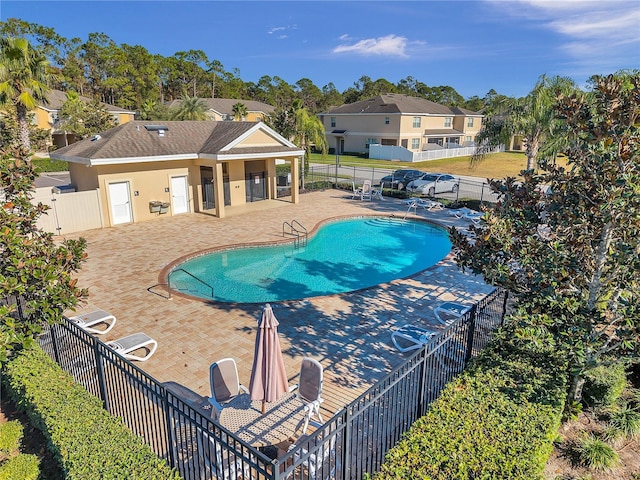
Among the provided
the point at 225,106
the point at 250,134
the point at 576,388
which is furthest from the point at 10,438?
the point at 225,106

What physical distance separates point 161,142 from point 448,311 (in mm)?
17548

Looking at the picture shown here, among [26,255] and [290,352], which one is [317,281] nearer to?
[290,352]

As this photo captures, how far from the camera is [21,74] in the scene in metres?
27.8

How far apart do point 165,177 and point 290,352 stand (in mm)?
15762

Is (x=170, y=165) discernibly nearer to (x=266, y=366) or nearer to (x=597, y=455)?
(x=266, y=366)

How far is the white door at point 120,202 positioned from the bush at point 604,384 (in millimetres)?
19991

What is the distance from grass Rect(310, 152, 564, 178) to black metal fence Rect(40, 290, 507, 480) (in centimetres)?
3669

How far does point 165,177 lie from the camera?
2184cm

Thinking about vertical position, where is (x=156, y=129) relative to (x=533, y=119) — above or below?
below

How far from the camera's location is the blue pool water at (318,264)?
1438 cm

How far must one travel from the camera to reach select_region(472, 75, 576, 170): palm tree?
70.2 ft

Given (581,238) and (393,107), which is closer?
(581,238)

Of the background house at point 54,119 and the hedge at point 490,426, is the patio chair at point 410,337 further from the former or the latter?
the background house at point 54,119

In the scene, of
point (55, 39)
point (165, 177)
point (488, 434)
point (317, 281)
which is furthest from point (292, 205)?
point (55, 39)
